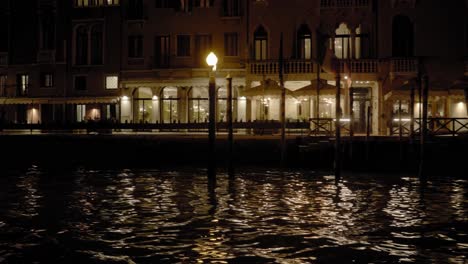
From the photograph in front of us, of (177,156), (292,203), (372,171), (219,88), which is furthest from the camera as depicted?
(219,88)

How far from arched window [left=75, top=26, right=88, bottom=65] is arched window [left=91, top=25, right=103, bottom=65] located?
0.54 metres

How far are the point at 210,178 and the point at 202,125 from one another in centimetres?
1048

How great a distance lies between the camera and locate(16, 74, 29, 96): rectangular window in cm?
4734

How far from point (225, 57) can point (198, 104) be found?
344 cm

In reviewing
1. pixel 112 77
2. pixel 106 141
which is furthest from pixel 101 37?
pixel 106 141

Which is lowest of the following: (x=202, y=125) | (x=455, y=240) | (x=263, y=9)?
(x=455, y=240)

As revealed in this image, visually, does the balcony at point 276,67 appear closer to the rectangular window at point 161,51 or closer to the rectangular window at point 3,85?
the rectangular window at point 161,51

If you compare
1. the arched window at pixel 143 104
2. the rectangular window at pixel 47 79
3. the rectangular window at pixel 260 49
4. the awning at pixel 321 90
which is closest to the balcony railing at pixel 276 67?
the rectangular window at pixel 260 49

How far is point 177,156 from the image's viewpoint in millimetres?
32750

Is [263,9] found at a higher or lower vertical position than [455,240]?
higher

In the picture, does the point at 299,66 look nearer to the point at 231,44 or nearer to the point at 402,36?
the point at 231,44

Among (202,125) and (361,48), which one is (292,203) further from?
(361,48)

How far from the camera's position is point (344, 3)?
130 feet

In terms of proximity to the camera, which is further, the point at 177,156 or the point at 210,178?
the point at 177,156
